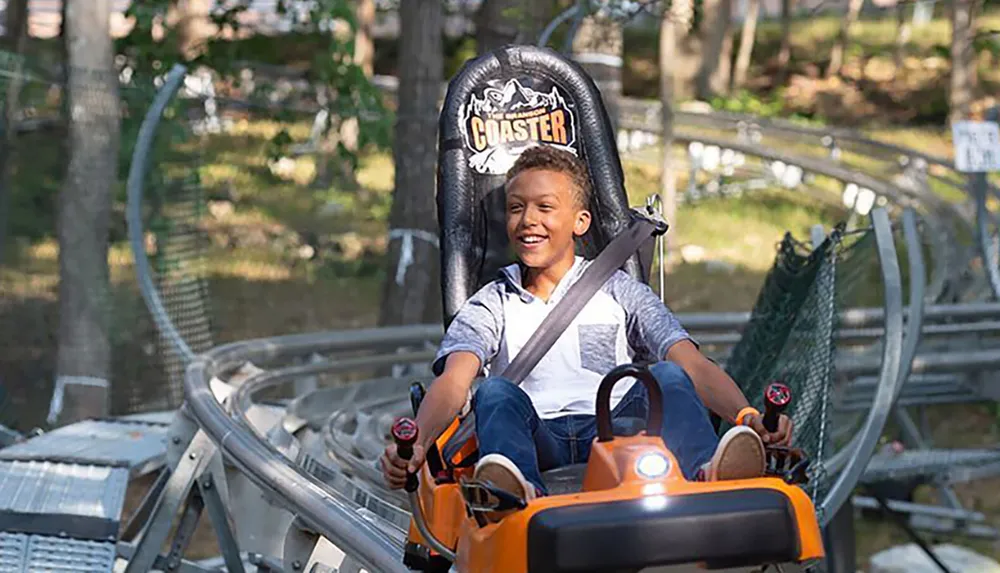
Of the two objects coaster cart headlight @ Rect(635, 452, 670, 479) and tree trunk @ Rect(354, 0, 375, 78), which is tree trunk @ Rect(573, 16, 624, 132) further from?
tree trunk @ Rect(354, 0, 375, 78)

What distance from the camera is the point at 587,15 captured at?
1075 cm

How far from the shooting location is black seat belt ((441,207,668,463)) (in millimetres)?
5168

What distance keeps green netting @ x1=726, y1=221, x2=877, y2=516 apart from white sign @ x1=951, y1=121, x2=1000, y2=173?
5551mm

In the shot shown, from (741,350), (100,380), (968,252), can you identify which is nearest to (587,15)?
(741,350)

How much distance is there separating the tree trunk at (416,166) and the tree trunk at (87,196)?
109 inches

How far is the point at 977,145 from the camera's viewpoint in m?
14.2

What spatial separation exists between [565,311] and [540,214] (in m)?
0.30

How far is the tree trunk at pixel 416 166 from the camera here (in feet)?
44.0

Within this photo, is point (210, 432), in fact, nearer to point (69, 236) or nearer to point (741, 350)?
point (741, 350)

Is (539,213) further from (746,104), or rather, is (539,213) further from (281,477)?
(746,104)

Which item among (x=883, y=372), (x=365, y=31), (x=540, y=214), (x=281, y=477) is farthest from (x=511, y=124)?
(x=365, y=31)

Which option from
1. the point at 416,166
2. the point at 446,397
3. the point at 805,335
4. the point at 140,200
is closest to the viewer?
the point at 446,397

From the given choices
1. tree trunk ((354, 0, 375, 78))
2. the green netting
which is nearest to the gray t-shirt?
the green netting

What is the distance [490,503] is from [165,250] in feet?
22.4
